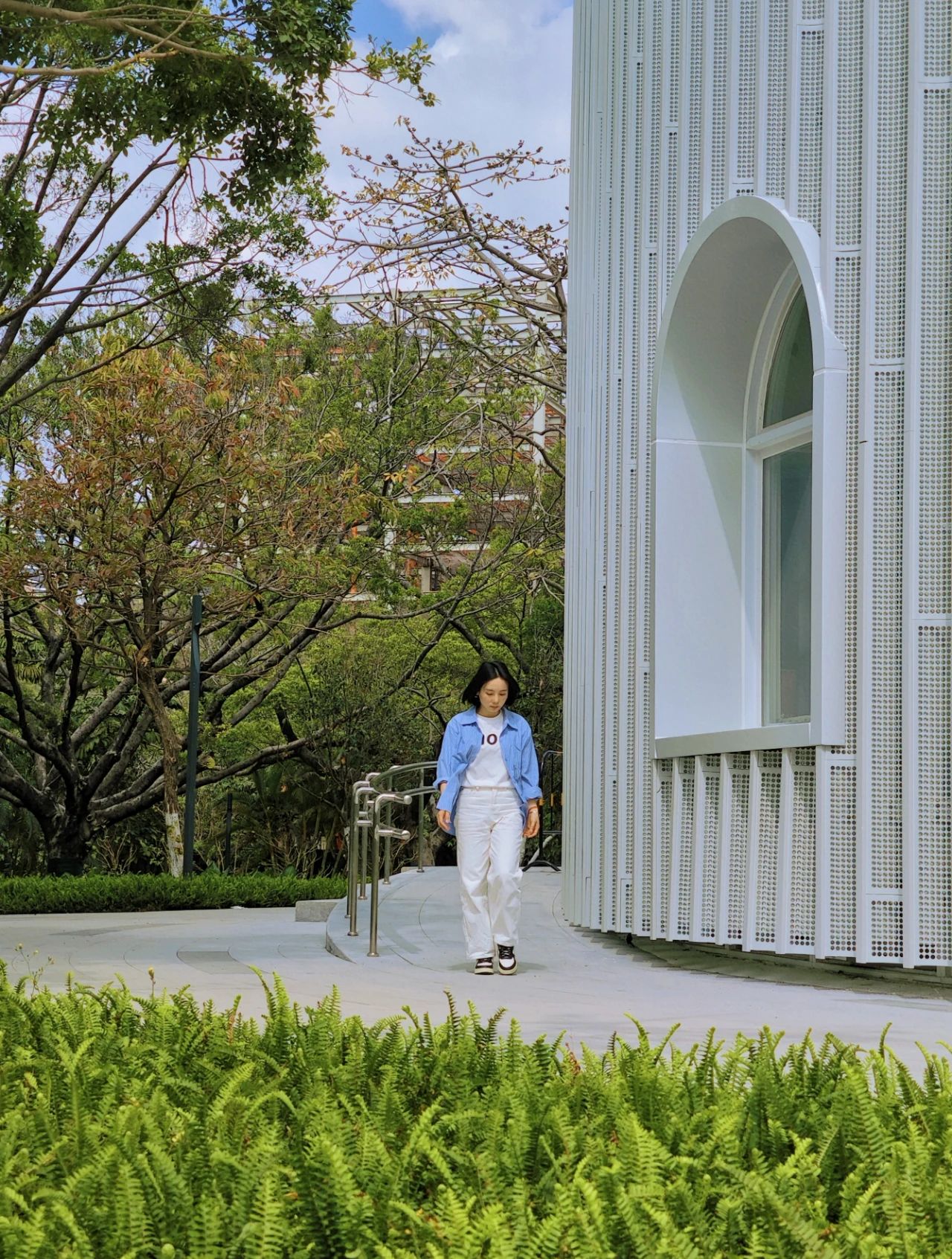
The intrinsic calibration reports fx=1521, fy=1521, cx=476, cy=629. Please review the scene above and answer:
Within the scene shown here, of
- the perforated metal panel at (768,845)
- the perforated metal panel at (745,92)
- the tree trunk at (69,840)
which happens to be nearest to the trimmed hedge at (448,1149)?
the perforated metal panel at (768,845)

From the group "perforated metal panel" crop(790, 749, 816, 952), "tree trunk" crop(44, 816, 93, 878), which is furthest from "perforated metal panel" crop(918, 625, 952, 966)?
"tree trunk" crop(44, 816, 93, 878)

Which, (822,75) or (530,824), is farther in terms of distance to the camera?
(530,824)

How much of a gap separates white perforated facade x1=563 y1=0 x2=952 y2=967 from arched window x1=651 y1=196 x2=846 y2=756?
0.06 ft

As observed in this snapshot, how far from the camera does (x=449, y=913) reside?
11812mm

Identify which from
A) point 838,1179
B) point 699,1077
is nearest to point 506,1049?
point 699,1077

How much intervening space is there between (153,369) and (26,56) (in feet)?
22.1

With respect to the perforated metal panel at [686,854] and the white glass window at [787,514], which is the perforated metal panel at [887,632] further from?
the perforated metal panel at [686,854]

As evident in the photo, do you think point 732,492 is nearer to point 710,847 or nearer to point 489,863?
point 710,847

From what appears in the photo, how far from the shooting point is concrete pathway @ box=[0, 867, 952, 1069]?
21.1 feet

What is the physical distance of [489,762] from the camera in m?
8.58

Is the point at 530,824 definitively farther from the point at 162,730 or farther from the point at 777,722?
the point at 162,730

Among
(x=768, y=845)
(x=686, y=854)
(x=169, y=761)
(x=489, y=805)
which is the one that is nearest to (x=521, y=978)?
(x=489, y=805)

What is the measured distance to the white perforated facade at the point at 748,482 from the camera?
7273 mm

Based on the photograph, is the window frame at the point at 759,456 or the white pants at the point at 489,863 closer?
the white pants at the point at 489,863
